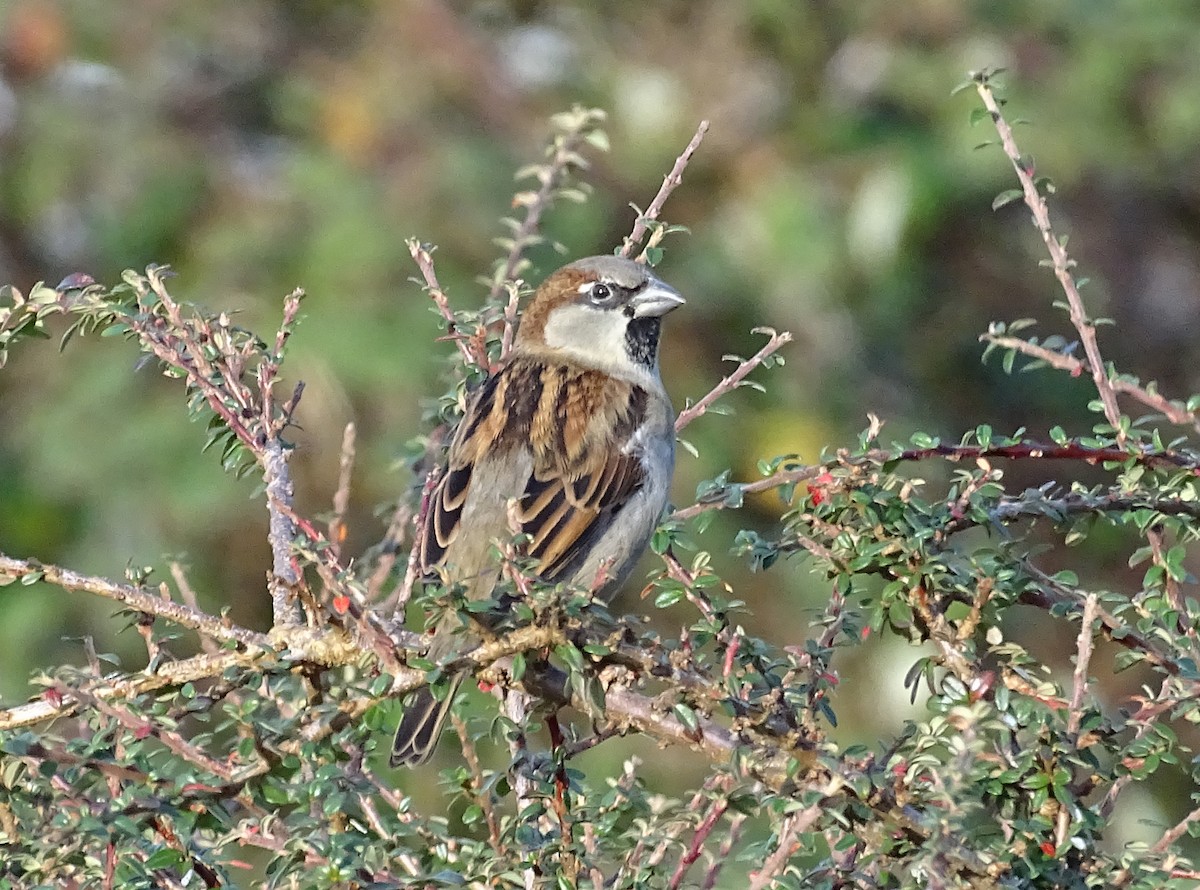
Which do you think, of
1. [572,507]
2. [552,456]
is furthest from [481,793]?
[552,456]

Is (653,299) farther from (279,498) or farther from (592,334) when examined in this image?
(279,498)

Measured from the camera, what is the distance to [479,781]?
2.48m

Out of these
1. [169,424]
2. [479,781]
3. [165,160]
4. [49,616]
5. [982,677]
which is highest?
[165,160]

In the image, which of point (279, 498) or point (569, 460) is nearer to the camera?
point (279, 498)

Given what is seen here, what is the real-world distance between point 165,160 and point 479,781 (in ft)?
17.6

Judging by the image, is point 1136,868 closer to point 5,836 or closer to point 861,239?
point 5,836

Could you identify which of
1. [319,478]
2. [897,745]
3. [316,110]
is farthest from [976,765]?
[316,110]

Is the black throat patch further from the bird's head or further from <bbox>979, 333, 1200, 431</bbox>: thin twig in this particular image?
<bbox>979, 333, 1200, 431</bbox>: thin twig

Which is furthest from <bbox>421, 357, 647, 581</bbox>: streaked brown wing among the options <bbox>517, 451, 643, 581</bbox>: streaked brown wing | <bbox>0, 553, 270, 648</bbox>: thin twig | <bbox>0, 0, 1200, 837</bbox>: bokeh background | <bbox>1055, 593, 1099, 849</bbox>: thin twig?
<bbox>0, 0, 1200, 837</bbox>: bokeh background

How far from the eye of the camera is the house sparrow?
353 cm

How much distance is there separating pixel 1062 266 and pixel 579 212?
4.42 m

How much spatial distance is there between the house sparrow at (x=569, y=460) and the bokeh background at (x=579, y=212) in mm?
2144

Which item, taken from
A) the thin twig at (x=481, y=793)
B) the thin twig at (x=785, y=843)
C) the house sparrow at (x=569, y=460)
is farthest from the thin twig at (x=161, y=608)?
the house sparrow at (x=569, y=460)

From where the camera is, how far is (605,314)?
428 cm
